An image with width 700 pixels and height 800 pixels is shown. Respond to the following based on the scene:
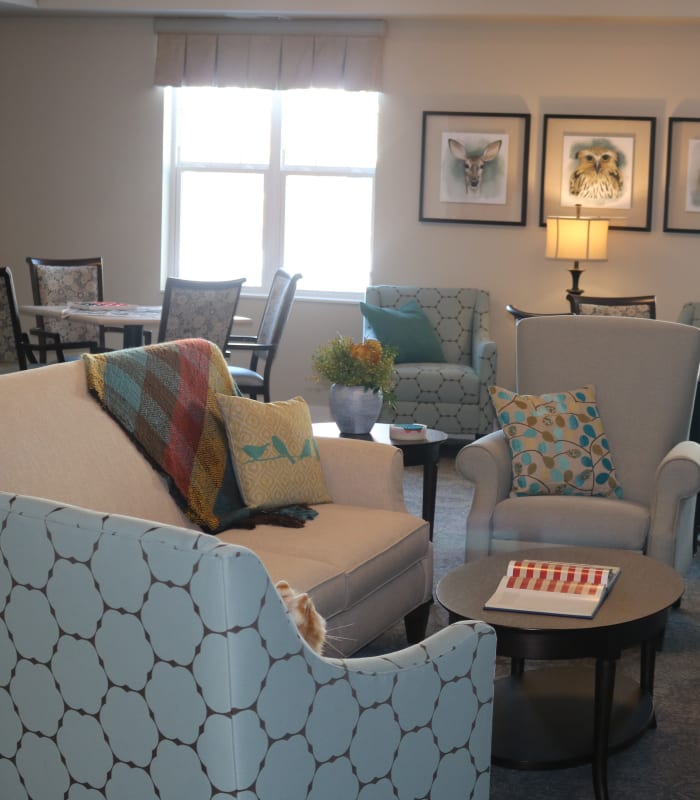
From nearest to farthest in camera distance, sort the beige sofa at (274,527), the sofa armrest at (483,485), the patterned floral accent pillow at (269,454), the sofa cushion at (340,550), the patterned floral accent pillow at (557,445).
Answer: the beige sofa at (274,527), the sofa cushion at (340,550), the patterned floral accent pillow at (269,454), the sofa armrest at (483,485), the patterned floral accent pillow at (557,445)

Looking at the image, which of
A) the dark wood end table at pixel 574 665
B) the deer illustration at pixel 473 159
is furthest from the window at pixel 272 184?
the dark wood end table at pixel 574 665

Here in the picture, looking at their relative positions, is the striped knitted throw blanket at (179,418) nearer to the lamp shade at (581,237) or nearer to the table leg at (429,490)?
the table leg at (429,490)

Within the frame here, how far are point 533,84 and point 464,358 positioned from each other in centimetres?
174

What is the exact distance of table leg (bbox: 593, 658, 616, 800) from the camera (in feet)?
8.11

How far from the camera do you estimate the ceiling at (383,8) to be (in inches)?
257

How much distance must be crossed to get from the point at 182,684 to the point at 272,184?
6222 mm

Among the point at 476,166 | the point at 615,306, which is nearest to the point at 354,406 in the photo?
the point at 615,306

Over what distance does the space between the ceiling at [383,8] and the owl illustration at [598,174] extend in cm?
80

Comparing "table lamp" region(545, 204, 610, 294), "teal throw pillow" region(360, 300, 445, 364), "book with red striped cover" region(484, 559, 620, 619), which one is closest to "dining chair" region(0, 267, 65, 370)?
"teal throw pillow" region(360, 300, 445, 364)

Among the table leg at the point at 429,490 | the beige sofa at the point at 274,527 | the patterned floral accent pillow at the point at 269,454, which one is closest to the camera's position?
the beige sofa at the point at 274,527

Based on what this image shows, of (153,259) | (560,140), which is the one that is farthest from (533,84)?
(153,259)

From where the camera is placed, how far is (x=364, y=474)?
348 centimetres

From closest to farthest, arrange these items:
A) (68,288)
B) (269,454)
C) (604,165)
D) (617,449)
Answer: (269,454), (617,449), (68,288), (604,165)

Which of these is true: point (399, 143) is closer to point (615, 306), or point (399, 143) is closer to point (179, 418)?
point (615, 306)
